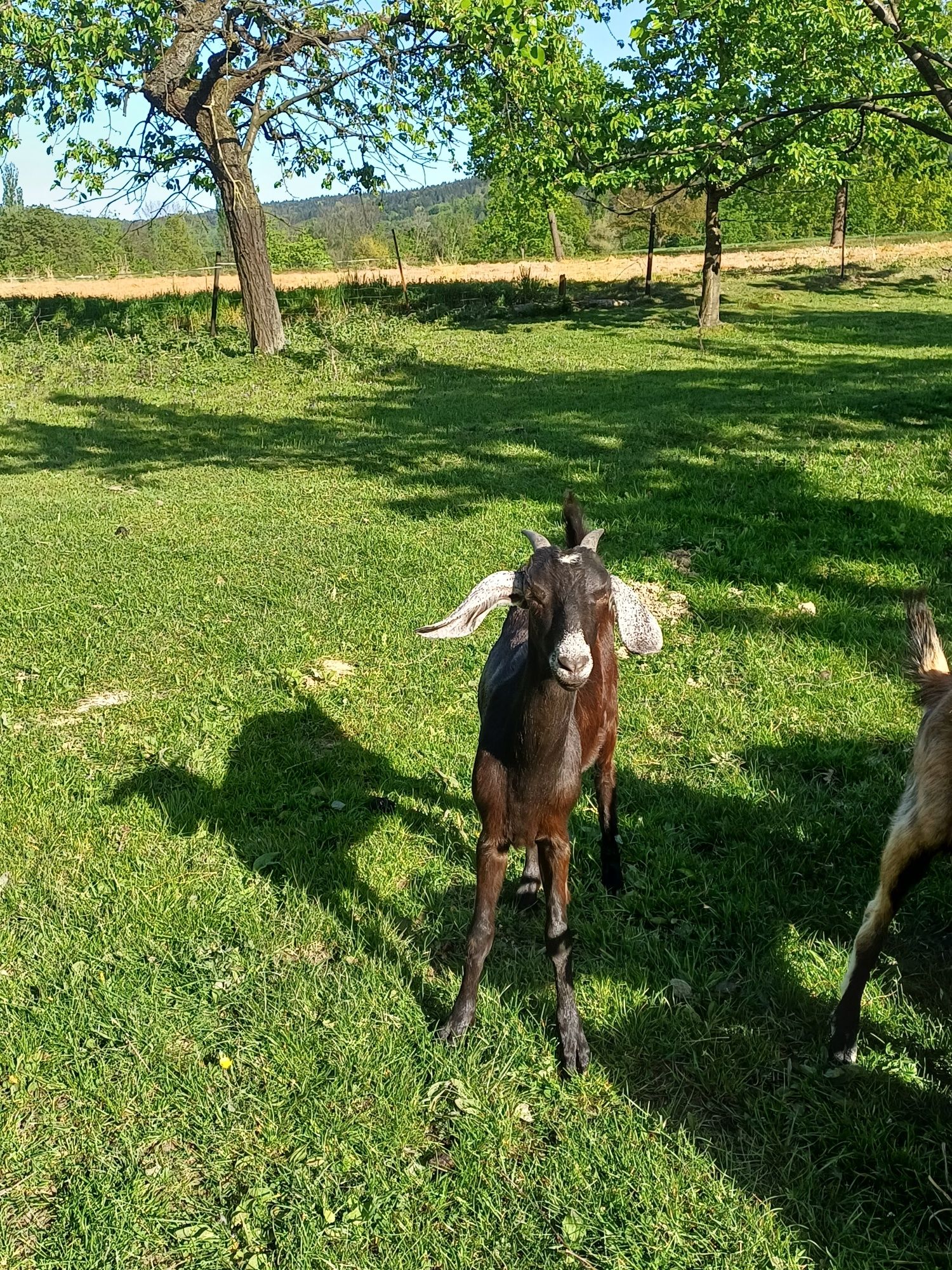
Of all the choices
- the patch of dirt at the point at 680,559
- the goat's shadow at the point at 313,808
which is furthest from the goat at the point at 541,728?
the patch of dirt at the point at 680,559

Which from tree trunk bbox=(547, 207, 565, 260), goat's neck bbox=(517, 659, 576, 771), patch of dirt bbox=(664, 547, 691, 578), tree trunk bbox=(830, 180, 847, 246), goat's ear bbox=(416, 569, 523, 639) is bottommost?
patch of dirt bbox=(664, 547, 691, 578)

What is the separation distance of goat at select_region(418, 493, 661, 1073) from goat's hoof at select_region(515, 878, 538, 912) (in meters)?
0.59

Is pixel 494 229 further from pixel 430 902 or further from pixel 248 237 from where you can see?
pixel 430 902

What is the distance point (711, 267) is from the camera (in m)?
21.8

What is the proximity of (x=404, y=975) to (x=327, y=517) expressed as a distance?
6326 millimetres

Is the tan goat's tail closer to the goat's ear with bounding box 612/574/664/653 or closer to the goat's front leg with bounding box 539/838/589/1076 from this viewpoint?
the goat's ear with bounding box 612/574/664/653

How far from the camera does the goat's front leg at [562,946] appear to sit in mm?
3047

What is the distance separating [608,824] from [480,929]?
3.39ft

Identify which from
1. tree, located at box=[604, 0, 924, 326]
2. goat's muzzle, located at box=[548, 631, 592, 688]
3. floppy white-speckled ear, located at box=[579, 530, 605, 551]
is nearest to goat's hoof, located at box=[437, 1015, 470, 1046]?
goat's muzzle, located at box=[548, 631, 592, 688]

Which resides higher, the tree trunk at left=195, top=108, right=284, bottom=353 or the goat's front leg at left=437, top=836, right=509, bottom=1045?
the tree trunk at left=195, top=108, right=284, bottom=353

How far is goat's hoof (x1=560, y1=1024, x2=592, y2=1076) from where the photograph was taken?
9.90 feet

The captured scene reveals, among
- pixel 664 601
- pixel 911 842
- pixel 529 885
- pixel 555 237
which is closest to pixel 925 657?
pixel 911 842

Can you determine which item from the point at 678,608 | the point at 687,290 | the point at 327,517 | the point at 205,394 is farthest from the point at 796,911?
the point at 687,290

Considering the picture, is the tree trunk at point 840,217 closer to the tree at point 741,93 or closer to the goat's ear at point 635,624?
the tree at point 741,93
